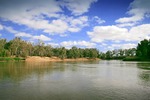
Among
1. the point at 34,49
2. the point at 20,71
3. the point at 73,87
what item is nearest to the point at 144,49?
the point at 34,49

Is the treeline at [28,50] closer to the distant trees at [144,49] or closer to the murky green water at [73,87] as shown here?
the distant trees at [144,49]

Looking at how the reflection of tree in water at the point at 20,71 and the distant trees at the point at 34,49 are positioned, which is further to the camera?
the distant trees at the point at 34,49

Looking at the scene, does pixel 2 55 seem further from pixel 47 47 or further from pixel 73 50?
pixel 73 50

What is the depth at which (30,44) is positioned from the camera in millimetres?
162750

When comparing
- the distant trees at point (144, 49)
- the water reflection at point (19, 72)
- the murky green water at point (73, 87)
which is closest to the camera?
the murky green water at point (73, 87)

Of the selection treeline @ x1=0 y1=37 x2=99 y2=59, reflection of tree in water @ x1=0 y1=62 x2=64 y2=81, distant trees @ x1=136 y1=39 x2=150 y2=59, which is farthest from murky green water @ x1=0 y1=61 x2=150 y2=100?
distant trees @ x1=136 y1=39 x2=150 y2=59

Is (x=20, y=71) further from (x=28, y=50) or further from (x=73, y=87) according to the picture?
(x=28, y=50)

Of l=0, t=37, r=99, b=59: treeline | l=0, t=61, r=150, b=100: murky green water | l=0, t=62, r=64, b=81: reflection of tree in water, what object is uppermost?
l=0, t=37, r=99, b=59: treeline

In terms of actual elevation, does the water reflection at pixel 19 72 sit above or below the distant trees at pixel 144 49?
below

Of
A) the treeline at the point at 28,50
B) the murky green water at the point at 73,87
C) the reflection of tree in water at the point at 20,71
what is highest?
the treeline at the point at 28,50

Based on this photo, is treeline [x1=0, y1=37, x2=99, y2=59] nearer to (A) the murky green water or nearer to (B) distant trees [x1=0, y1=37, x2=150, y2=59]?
(B) distant trees [x1=0, y1=37, x2=150, y2=59]

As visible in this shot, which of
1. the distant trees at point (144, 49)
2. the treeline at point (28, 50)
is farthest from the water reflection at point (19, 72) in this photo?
the distant trees at point (144, 49)

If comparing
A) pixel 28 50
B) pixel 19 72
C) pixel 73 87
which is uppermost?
pixel 28 50

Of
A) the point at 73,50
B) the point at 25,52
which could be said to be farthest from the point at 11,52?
the point at 73,50
